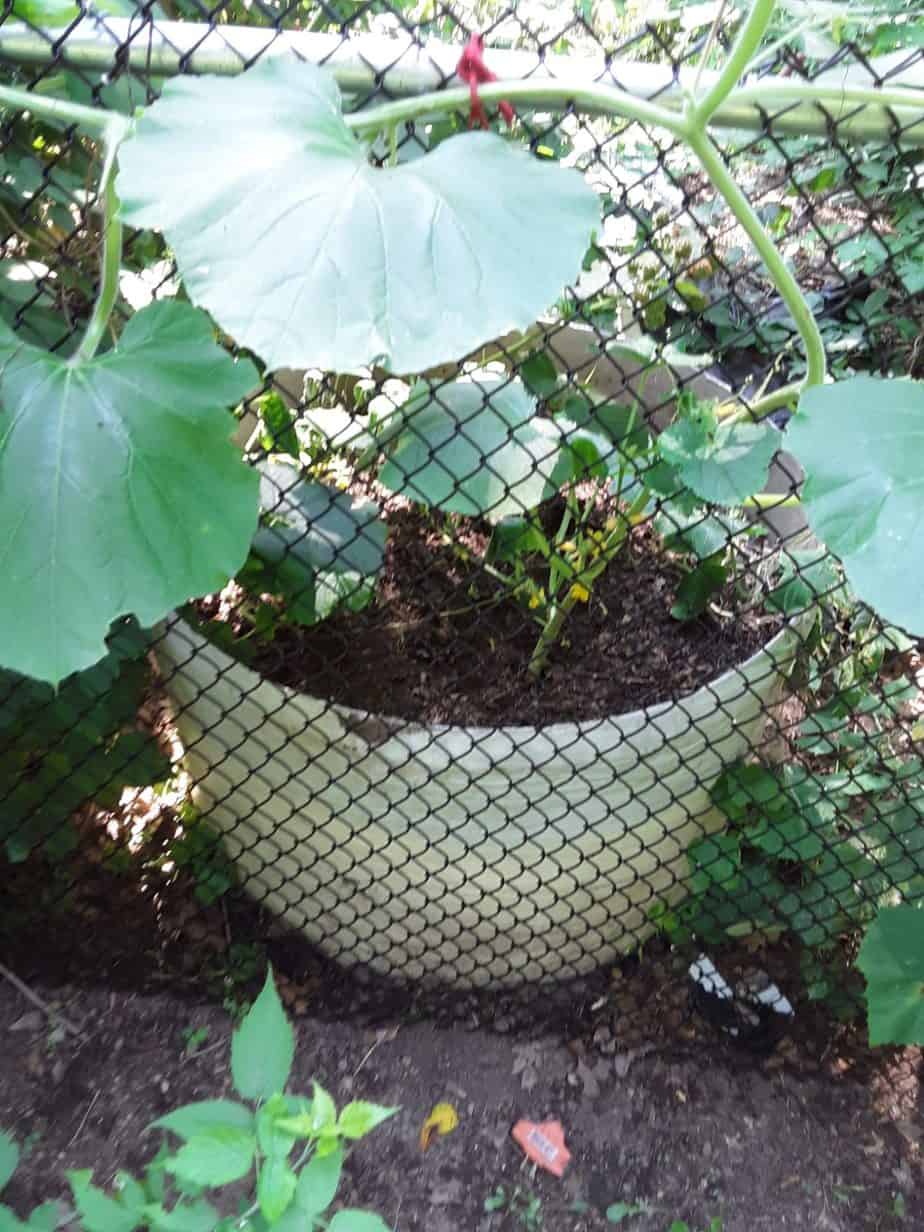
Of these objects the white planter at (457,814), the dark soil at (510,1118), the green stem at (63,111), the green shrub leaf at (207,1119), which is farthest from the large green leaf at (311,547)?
the dark soil at (510,1118)

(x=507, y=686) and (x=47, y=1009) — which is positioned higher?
(x=507, y=686)

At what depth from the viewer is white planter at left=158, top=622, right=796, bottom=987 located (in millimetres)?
1656

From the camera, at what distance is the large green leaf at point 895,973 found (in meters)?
1.67

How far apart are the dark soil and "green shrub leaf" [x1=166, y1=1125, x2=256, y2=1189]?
0.91m

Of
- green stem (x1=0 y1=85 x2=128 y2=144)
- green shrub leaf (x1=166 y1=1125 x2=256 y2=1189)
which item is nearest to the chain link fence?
green stem (x1=0 y1=85 x2=128 y2=144)

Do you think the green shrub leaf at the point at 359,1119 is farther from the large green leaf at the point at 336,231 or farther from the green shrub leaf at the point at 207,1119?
the large green leaf at the point at 336,231

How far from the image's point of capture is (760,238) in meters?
1.10

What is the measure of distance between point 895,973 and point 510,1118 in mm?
772

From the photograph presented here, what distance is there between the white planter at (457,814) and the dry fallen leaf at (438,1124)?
252 millimetres

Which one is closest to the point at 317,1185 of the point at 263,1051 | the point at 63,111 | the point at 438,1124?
the point at 263,1051

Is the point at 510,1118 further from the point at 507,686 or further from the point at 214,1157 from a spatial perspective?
the point at 214,1157

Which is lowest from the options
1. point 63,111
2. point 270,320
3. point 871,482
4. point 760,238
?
point 871,482

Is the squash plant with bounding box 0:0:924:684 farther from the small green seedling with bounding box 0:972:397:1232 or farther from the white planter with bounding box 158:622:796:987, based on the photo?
the white planter with bounding box 158:622:796:987

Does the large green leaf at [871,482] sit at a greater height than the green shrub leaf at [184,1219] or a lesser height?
greater
